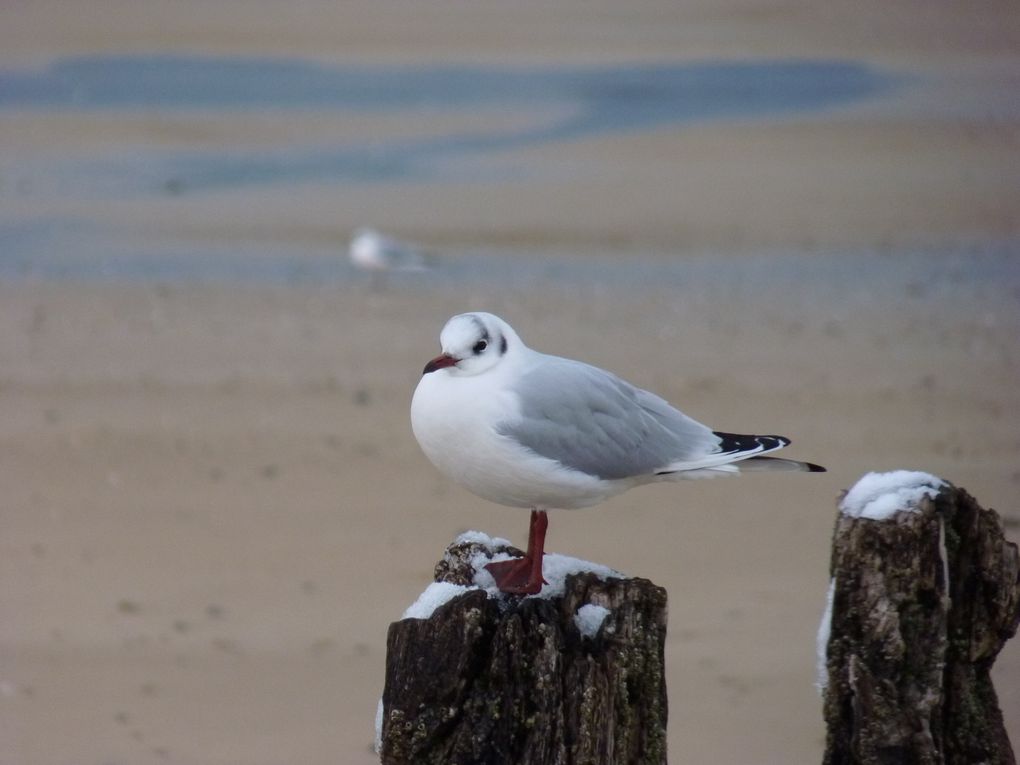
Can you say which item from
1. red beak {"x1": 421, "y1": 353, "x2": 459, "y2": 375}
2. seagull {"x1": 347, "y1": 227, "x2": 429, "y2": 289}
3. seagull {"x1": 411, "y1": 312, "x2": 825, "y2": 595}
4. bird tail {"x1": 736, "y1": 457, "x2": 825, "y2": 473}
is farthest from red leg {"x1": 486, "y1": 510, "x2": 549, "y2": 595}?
seagull {"x1": 347, "y1": 227, "x2": 429, "y2": 289}

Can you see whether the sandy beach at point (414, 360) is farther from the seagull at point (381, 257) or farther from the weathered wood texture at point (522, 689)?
the weathered wood texture at point (522, 689)

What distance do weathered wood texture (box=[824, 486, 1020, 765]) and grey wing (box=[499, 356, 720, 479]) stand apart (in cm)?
66

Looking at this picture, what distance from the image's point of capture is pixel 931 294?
10.5 m

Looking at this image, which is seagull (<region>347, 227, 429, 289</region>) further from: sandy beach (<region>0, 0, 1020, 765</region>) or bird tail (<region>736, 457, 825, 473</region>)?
bird tail (<region>736, 457, 825, 473</region>)

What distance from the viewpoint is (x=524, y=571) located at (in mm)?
3615

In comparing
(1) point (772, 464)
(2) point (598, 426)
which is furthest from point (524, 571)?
(1) point (772, 464)

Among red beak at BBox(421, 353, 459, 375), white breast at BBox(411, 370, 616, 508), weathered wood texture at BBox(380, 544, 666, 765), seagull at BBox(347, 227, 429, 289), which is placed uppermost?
seagull at BBox(347, 227, 429, 289)

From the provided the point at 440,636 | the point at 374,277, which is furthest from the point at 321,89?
the point at 440,636

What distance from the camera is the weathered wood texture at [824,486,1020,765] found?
3.25 m

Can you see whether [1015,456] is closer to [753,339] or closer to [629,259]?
[753,339]

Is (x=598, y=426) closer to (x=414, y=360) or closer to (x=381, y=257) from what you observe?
(x=414, y=360)

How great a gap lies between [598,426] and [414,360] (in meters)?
5.32

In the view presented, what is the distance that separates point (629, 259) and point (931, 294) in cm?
212

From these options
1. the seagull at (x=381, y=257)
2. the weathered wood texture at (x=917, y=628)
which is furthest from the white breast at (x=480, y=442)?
the seagull at (x=381, y=257)
